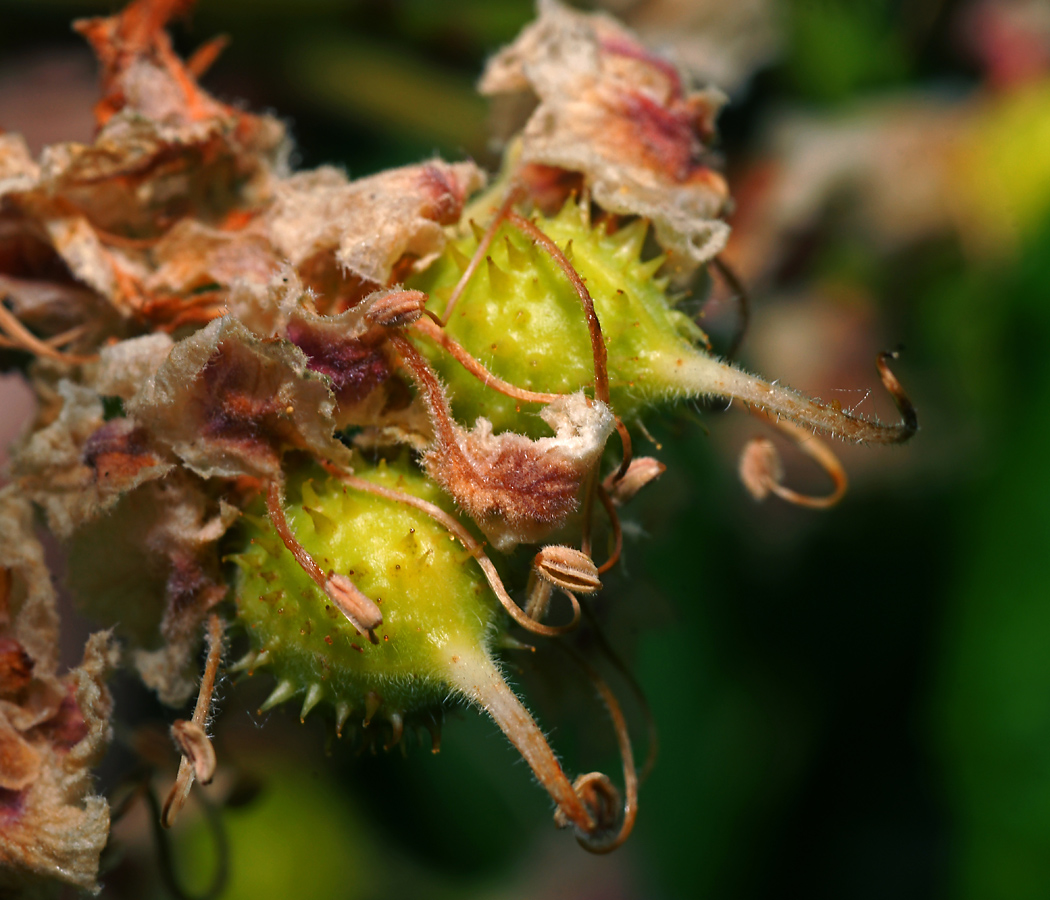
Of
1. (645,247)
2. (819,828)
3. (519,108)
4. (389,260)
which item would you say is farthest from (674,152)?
(819,828)

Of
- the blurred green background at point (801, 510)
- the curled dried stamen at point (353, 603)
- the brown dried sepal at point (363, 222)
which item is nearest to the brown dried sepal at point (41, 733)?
the curled dried stamen at point (353, 603)

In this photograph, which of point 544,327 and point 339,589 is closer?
point 339,589

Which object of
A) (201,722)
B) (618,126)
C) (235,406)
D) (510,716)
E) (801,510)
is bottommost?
(801,510)

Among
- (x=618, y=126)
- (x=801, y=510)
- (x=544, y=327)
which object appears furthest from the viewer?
(x=801, y=510)

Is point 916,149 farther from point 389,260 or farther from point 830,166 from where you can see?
point 389,260

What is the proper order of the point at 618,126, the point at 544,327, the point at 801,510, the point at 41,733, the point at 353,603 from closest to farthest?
the point at 353,603 < the point at 544,327 < the point at 41,733 < the point at 618,126 < the point at 801,510

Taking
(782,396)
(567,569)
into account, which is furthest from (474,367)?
(782,396)

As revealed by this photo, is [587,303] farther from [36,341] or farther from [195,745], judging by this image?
[36,341]

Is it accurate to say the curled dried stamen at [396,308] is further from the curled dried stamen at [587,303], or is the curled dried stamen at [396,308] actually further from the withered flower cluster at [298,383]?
the curled dried stamen at [587,303]

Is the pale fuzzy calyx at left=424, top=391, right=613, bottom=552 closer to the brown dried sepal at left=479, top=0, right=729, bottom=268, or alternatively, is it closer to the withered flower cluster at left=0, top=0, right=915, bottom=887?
the withered flower cluster at left=0, top=0, right=915, bottom=887
